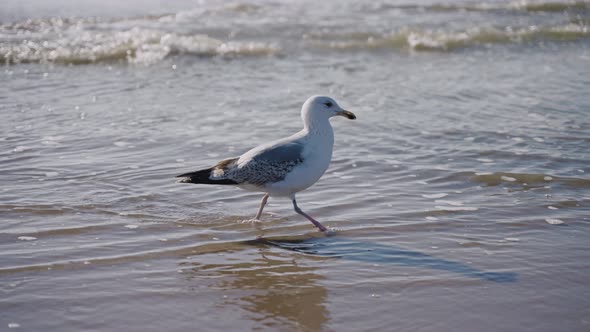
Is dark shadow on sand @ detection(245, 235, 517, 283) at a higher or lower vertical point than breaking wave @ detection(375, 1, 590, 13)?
lower

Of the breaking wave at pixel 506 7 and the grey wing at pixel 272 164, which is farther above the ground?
the breaking wave at pixel 506 7

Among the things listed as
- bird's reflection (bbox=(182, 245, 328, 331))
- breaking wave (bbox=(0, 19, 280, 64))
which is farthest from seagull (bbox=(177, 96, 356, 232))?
breaking wave (bbox=(0, 19, 280, 64))

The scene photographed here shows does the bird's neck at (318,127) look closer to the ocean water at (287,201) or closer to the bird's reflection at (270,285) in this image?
the ocean water at (287,201)

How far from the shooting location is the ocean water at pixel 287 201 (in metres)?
4.54

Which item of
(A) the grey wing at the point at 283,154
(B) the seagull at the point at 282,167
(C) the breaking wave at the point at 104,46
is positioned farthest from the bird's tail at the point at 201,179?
(C) the breaking wave at the point at 104,46

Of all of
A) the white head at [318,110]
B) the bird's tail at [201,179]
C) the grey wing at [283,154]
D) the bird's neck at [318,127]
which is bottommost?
the bird's tail at [201,179]

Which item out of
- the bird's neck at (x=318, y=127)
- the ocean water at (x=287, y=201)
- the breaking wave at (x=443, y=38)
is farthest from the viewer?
the breaking wave at (x=443, y=38)

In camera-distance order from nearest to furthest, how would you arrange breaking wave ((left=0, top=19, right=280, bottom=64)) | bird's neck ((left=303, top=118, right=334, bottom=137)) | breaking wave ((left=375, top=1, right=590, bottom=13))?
bird's neck ((left=303, top=118, right=334, bottom=137)), breaking wave ((left=0, top=19, right=280, bottom=64)), breaking wave ((left=375, top=1, right=590, bottom=13))

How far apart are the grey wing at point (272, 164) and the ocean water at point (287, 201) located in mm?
402

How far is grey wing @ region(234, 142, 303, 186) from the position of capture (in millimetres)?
5961

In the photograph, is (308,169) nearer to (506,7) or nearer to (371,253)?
(371,253)

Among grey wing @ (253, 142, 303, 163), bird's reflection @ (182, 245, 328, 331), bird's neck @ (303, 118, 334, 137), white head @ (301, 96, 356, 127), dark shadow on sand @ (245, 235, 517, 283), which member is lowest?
dark shadow on sand @ (245, 235, 517, 283)

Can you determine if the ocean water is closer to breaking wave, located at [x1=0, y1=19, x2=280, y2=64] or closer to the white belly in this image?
breaking wave, located at [x1=0, y1=19, x2=280, y2=64]

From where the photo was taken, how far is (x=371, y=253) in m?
5.46
